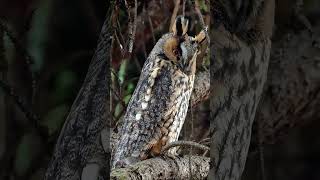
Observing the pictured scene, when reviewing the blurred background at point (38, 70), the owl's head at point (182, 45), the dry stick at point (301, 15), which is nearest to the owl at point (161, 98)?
the owl's head at point (182, 45)

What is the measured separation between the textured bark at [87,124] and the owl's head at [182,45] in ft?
0.45

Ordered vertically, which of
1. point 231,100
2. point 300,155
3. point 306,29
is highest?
point 306,29

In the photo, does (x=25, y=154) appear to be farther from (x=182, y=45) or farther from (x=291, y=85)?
(x=291, y=85)

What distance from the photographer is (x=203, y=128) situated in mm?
1138

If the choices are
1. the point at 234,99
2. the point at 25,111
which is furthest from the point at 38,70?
the point at 234,99

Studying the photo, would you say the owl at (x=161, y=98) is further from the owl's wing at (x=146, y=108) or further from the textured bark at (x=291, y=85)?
the textured bark at (x=291, y=85)

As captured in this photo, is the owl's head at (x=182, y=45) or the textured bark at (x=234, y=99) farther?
the textured bark at (x=234, y=99)

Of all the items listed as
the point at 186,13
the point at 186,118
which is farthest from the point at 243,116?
the point at 186,13

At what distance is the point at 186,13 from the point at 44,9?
10.0 inches

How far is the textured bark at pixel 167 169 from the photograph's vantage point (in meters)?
0.97

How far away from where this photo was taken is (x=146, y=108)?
1.03 metres

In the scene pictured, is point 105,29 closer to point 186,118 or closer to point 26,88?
point 26,88

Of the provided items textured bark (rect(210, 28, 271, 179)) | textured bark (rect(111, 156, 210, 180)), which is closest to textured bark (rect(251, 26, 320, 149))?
textured bark (rect(210, 28, 271, 179))

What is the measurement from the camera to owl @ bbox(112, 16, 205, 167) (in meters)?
1.00
